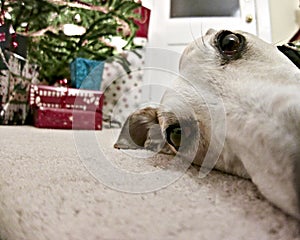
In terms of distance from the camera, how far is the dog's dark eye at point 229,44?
2.50 feet

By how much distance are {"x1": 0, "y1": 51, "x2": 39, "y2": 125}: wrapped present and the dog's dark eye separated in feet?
5.80

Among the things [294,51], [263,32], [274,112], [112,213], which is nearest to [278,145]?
[274,112]

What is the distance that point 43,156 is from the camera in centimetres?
86

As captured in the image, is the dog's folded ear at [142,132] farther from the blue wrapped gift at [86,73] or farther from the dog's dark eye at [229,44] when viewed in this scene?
the blue wrapped gift at [86,73]

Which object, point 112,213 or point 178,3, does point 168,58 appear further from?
point 178,3

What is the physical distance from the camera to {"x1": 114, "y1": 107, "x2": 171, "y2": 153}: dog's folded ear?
37.0 inches

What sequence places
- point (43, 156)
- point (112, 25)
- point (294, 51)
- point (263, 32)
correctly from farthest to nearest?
point (263, 32) → point (112, 25) → point (294, 51) → point (43, 156)

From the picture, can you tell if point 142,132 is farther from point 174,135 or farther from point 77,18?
point 77,18

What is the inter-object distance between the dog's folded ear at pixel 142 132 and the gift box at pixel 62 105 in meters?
1.30

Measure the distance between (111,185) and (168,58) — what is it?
0.46m

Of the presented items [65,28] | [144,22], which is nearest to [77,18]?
[65,28]

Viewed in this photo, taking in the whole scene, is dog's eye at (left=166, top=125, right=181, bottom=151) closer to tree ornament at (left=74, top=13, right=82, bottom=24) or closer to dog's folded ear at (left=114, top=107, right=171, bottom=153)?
dog's folded ear at (left=114, top=107, right=171, bottom=153)

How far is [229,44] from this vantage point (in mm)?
787

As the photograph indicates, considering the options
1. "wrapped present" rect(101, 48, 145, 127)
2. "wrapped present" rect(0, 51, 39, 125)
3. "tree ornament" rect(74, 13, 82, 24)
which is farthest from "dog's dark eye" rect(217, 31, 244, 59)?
"tree ornament" rect(74, 13, 82, 24)
